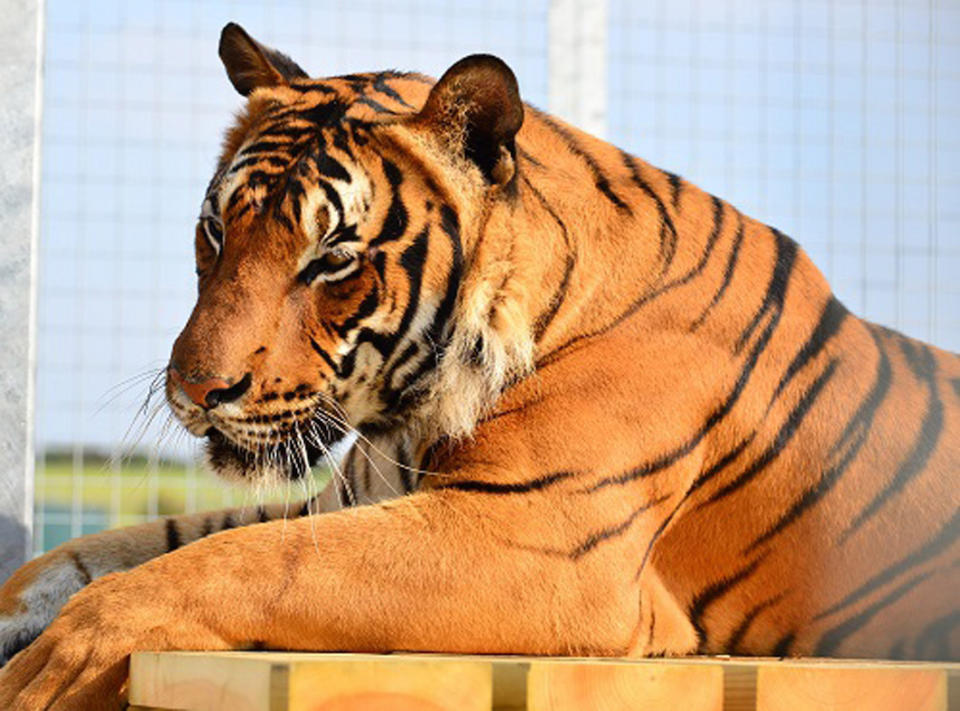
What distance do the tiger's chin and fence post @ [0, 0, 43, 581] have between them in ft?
2.75

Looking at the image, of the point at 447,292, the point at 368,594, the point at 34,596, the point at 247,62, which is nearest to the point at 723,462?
the point at 447,292

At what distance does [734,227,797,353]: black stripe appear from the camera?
1921mm

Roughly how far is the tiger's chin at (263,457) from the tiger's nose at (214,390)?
6cm

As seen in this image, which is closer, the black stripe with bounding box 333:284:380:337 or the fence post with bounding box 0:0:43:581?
the black stripe with bounding box 333:284:380:337

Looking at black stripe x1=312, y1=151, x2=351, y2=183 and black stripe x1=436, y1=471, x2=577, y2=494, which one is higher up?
black stripe x1=312, y1=151, x2=351, y2=183

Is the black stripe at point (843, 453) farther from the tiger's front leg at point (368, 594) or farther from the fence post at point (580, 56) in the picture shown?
the fence post at point (580, 56)

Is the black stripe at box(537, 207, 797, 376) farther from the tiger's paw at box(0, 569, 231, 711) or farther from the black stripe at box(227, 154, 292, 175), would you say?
the tiger's paw at box(0, 569, 231, 711)

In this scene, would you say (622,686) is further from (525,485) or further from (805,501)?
(805,501)

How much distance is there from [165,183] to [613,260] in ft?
6.98

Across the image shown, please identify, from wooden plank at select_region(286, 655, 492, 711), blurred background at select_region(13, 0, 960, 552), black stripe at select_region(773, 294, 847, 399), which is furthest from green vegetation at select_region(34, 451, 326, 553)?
wooden plank at select_region(286, 655, 492, 711)

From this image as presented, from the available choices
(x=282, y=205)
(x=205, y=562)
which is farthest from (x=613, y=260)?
(x=205, y=562)

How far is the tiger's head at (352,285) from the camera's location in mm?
1758

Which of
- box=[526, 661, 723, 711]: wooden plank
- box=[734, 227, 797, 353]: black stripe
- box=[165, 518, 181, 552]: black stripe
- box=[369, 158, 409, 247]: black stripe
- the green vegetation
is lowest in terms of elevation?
the green vegetation

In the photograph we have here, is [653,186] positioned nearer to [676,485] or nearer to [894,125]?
[676,485]
